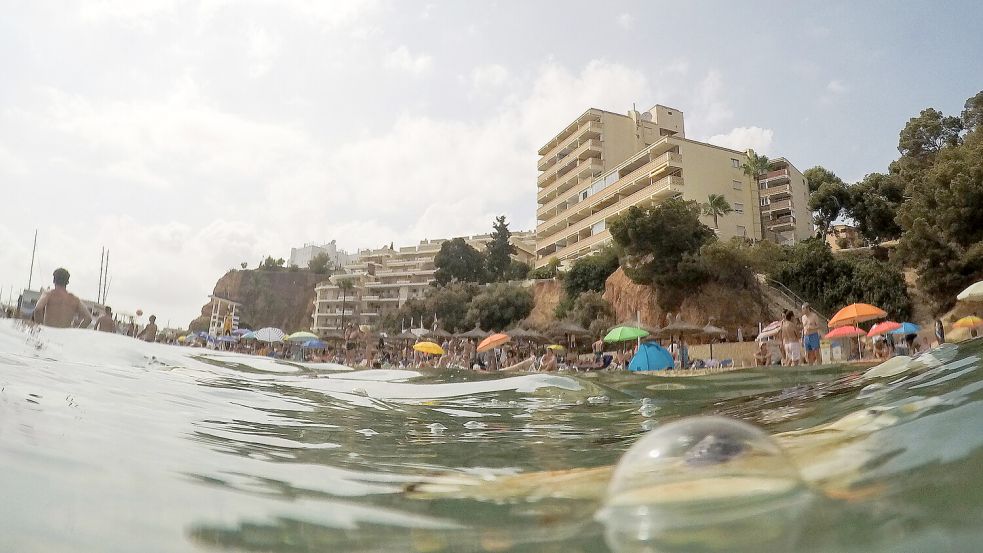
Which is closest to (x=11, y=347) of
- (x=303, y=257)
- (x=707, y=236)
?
(x=707, y=236)

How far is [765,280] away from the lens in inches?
1122

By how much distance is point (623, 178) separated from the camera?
42.6 meters

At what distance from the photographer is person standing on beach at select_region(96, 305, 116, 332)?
8.70 metres

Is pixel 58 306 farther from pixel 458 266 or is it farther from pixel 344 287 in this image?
pixel 344 287

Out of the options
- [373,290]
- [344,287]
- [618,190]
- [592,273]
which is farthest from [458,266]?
[373,290]

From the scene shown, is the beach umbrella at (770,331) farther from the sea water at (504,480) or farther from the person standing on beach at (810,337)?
the sea water at (504,480)

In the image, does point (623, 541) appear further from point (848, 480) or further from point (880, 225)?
point (880, 225)

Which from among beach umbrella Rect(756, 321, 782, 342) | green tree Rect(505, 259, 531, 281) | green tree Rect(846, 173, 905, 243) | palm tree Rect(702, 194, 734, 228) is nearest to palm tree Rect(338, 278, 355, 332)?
green tree Rect(505, 259, 531, 281)

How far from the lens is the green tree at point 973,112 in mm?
33312

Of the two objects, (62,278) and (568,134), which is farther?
(568,134)

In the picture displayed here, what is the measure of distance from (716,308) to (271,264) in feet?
254

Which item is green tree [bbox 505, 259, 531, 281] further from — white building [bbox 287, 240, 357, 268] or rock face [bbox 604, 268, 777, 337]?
white building [bbox 287, 240, 357, 268]

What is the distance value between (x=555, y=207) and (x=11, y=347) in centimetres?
4796

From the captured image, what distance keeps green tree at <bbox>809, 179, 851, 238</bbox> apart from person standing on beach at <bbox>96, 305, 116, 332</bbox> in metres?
38.9
